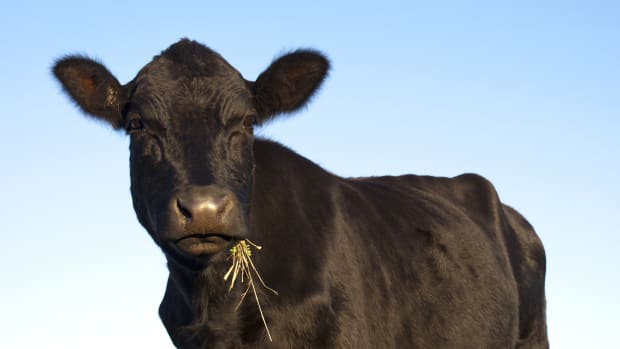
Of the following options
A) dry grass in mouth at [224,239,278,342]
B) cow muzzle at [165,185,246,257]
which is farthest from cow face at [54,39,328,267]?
dry grass in mouth at [224,239,278,342]

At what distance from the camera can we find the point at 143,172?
25.7ft

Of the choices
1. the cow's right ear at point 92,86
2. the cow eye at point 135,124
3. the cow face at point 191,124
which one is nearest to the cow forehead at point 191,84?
the cow face at point 191,124

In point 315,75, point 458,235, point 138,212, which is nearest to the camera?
point 138,212

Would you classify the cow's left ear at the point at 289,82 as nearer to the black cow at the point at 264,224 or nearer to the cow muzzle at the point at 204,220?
the black cow at the point at 264,224

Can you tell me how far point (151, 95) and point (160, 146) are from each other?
0.46 m

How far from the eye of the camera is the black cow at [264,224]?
7.43 m

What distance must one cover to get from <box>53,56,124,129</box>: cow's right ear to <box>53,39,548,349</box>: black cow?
10 millimetres

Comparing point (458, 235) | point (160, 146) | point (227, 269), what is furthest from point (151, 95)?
point (458, 235)

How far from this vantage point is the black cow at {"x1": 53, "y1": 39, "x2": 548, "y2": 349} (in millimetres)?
7434

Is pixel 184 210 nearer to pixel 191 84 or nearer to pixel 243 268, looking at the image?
pixel 243 268

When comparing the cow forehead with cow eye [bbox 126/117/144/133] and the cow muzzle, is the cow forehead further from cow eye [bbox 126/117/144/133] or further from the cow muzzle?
the cow muzzle

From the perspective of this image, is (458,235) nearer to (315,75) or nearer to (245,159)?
(315,75)

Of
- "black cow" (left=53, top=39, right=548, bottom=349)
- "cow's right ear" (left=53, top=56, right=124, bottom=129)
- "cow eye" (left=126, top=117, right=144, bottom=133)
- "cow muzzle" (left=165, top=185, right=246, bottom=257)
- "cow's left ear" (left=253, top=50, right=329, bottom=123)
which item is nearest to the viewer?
"cow muzzle" (left=165, top=185, right=246, bottom=257)

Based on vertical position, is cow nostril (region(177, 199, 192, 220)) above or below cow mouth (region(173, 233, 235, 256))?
above
